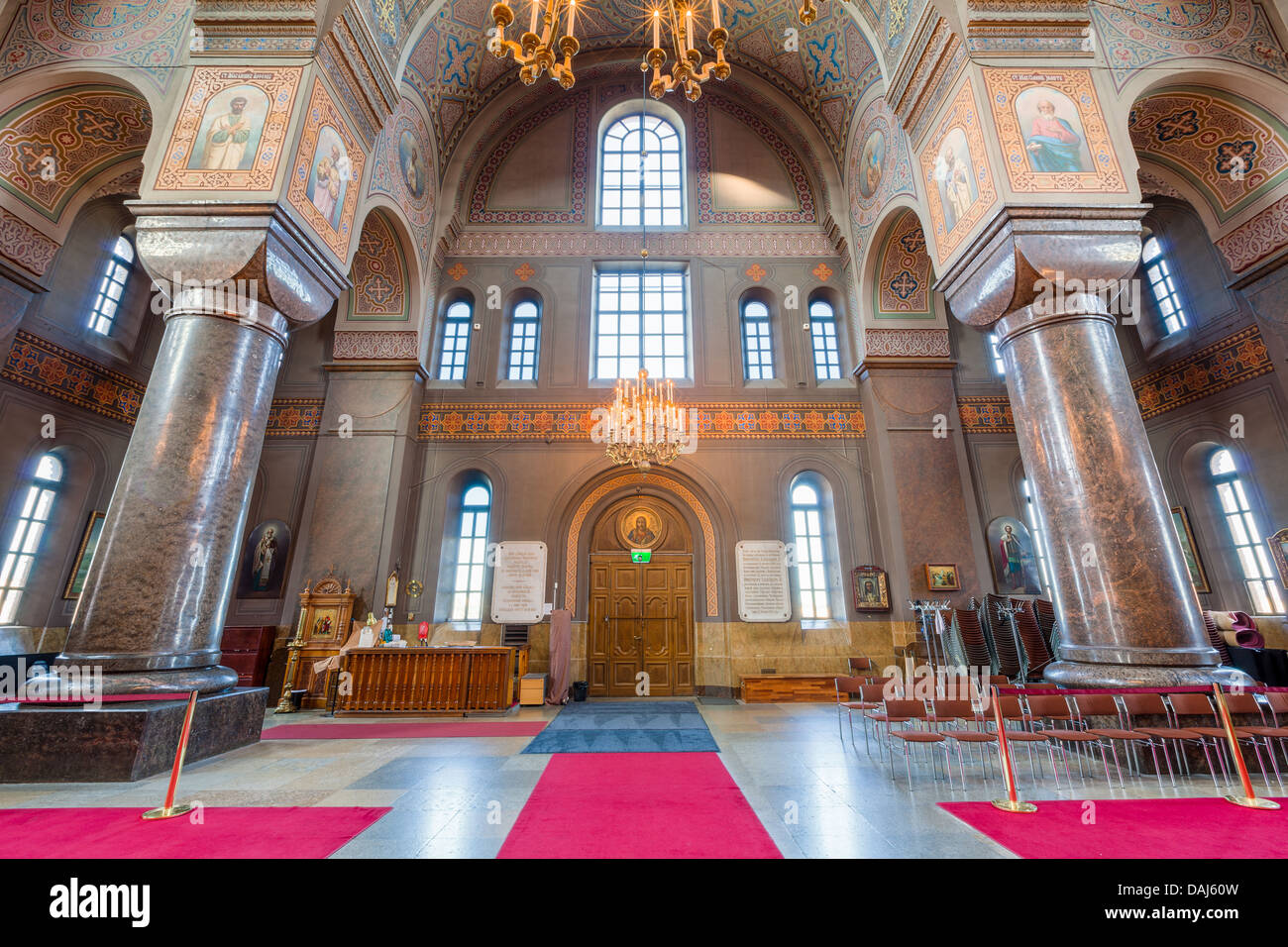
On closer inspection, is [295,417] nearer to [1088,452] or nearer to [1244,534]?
[1088,452]

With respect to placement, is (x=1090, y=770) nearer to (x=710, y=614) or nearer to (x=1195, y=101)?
(x=710, y=614)

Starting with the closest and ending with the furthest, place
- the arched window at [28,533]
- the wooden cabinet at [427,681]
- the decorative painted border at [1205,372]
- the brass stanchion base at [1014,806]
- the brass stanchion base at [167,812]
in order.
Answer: the brass stanchion base at [167,812], the brass stanchion base at [1014,806], the wooden cabinet at [427,681], the arched window at [28,533], the decorative painted border at [1205,372]

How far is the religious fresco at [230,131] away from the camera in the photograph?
5.28 meters

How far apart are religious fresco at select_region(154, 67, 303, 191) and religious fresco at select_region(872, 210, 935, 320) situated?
361 inches

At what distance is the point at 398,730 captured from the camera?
19.7ft

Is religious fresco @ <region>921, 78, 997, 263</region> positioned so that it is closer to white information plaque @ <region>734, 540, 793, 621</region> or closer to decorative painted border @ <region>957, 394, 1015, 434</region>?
decorative painted border @ <region>957, 394, 1015, 434</region>

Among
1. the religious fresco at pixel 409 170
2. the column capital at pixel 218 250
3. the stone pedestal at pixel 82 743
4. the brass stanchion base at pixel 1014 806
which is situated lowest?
the brass stanchion base at pixel 1014 806

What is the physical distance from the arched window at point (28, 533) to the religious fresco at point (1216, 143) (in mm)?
15952

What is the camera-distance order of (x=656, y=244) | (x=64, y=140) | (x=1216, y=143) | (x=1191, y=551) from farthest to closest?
(x=656, y=244) < (x=1191, y=551) < (x=64, y=140) < (x=1216, y=143)

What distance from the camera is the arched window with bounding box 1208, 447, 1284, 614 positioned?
776cm

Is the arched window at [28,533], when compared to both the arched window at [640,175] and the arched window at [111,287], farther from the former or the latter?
the arched window at [640,175]

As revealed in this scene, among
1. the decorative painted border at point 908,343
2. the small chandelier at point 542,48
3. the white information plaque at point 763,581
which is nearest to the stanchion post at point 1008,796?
the small chandelier at point 542,48

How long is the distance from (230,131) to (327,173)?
2.84ft

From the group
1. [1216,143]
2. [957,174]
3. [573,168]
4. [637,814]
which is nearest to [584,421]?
[573,168]
